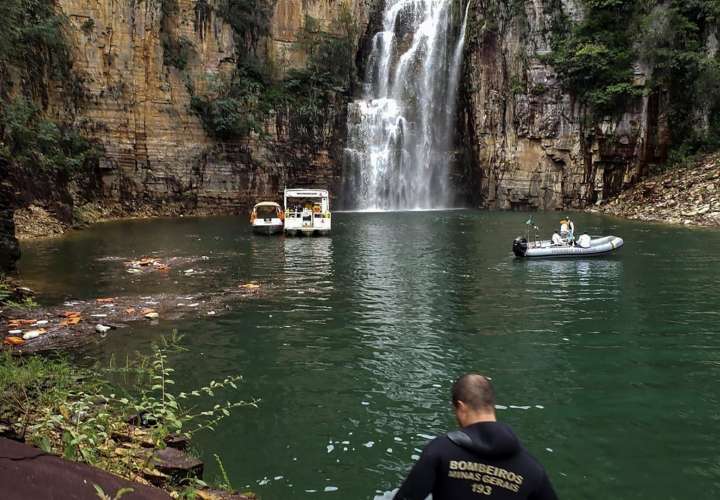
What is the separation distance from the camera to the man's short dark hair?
3.45 meters

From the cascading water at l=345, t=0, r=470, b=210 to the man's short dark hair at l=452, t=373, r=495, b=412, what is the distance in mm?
48256

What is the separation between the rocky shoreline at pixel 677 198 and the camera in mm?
34312

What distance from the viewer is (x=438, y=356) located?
11125 mm

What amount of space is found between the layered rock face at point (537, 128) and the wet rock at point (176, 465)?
148ft

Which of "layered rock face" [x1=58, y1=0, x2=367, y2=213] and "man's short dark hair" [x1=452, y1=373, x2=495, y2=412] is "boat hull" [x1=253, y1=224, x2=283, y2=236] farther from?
"man's short dark hair" [x1=452, y1=373, x2=495, y2=412]

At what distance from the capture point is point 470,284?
59.8 feet

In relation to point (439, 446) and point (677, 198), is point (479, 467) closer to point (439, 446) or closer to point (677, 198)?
point (439, 446)

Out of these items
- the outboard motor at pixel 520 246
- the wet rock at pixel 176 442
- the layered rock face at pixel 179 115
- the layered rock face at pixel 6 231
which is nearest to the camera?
the wet rock at pixel 176 442

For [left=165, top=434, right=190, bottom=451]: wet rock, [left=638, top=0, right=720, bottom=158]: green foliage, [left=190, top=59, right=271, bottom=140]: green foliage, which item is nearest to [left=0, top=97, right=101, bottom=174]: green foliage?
[left=190, top=59, right=271, bottom=140]: green foliage

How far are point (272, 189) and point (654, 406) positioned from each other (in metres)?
44.2

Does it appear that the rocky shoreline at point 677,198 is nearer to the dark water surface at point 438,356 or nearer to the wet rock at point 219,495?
the dark water surface at point 438,356

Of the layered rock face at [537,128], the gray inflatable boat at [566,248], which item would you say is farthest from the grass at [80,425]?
the layered rock face at [537,128]

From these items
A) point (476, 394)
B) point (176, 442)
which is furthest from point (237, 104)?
point (476, 394)

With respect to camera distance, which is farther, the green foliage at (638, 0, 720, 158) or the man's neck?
the green foliage at (638, 0, 720, 158)
